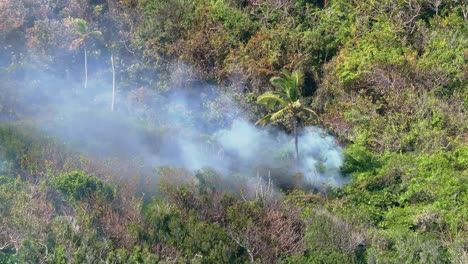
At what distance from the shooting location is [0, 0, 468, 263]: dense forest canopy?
103 ft

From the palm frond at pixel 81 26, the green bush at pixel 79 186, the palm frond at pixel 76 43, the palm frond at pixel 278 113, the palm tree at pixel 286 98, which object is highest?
the palm frond at pixel 81 26

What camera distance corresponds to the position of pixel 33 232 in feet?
100

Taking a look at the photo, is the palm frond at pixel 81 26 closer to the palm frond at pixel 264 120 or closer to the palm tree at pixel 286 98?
the palm frond at pixel 264 120

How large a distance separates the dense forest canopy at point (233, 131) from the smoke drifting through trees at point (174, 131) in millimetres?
82

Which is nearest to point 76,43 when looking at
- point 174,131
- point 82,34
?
point 82,34

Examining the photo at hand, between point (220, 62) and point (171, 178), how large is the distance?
30.1 ft

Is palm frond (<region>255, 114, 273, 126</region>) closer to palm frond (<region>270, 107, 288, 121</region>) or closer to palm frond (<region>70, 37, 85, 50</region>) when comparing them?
palm frond (<region>270, 107, 288, 121</region>)

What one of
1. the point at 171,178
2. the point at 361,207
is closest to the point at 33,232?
the point at 171,178

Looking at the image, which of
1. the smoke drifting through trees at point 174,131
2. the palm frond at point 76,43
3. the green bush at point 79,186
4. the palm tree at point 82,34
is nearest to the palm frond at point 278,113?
the smoke drifting through trees at point 174,131

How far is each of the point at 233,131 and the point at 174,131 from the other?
2417 mm

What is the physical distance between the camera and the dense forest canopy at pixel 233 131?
3152cm

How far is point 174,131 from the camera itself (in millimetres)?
39219

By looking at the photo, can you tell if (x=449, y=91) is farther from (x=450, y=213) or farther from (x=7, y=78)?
(x=7, y=78)

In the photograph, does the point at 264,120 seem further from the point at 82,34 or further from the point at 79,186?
the point at 82,34
